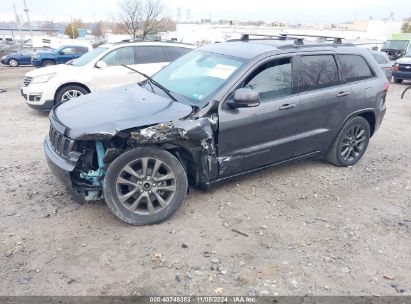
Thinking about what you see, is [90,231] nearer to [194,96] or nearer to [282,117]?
[194,96]

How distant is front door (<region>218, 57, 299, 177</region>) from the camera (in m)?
3.87

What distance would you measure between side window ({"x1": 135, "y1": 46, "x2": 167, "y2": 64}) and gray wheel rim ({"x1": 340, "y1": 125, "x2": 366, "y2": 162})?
524 centimetres

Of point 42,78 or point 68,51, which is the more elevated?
point 42,78

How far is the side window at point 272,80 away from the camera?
4031 mm

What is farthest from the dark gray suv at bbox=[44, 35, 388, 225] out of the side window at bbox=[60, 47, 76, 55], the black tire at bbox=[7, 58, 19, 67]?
the black tire at bbox=[7, 58, 19, 67]

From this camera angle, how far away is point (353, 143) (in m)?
5.23

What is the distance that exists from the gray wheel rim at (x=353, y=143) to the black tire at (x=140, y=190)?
2.65 m

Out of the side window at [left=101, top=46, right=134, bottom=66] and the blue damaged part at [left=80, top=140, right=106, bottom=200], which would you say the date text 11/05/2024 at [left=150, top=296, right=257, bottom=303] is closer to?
the blue damaged part at [left=80, top=140, right=106, bottom=200]

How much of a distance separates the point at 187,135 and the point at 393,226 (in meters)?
2.36

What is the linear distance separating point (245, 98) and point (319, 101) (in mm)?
1314

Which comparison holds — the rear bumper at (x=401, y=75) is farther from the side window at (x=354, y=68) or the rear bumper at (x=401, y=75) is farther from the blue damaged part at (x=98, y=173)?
the blue damaged part at (x=98, y=173)

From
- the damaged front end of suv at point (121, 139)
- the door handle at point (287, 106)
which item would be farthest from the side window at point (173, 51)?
the damaged front end of suv at point (121, 139)

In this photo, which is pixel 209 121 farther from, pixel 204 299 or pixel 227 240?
pixel 204 299

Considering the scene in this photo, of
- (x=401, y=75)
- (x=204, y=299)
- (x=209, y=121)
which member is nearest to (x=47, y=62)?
(x=401, y=75)
